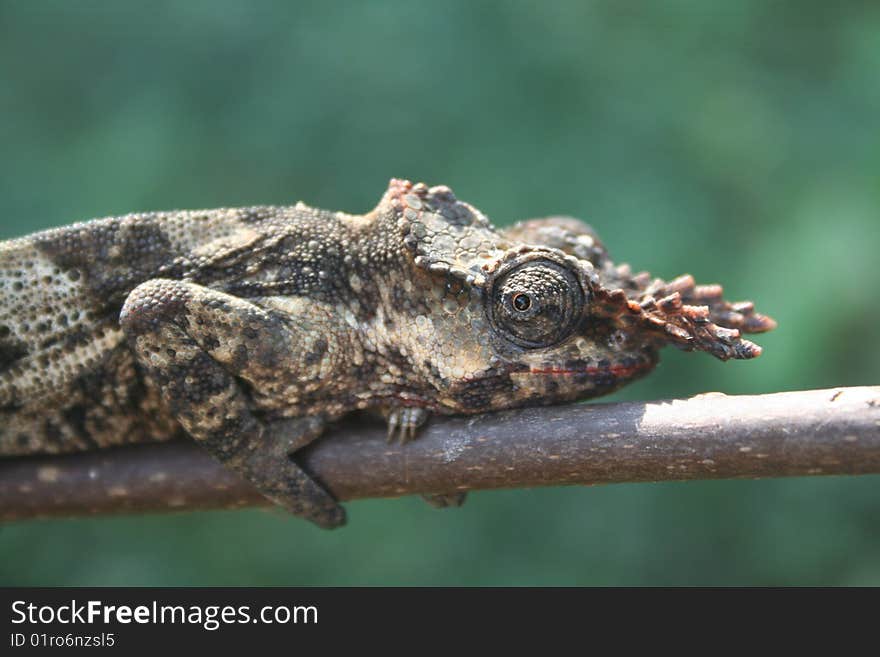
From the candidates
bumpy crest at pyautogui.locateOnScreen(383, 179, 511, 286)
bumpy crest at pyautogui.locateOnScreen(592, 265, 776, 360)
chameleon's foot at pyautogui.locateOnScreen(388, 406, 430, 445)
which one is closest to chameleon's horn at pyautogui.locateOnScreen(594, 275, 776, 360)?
bumpy crest at pyautogui.locateOnScreen(592, 265, 776, 360)

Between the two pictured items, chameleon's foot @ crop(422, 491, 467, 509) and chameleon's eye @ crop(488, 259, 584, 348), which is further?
chameleon's foot @ crop(422, 491, 467, 509)

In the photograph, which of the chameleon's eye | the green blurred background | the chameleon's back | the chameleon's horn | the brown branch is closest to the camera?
the brown branch

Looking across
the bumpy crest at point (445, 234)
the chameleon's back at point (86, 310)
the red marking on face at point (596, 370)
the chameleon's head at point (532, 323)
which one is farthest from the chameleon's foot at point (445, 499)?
the chameleon's back at point (86, 310)

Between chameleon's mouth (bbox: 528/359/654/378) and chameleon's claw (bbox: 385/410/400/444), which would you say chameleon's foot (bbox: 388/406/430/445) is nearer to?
chameleon's claw (bbox: 385/410/400/444)

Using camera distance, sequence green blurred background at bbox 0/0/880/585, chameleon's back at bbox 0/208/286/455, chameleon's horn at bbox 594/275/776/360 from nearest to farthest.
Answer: chameleon's horn at bbox 594/275/776/360, chameleon's back at bbox 0/208/286/455, green blurred background at bbox 0/0/880/585
